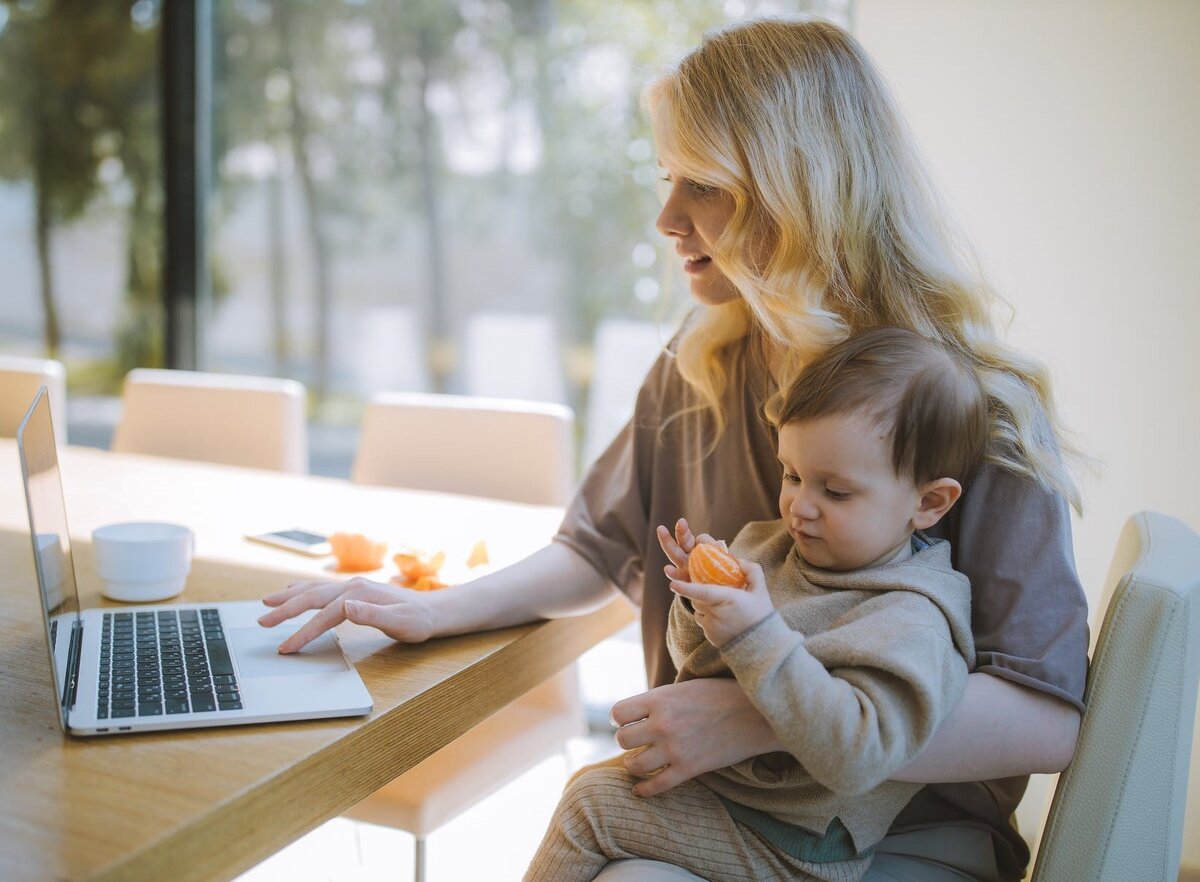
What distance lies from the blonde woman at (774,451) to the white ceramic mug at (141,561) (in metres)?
0.18

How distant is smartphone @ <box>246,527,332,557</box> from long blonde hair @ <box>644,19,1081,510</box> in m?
0.79

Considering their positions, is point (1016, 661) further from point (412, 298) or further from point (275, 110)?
point (275, 110)

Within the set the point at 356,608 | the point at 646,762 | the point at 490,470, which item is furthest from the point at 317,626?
the point at 490,470

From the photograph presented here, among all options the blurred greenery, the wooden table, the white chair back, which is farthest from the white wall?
the wooden table

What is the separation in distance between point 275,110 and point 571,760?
2358mm

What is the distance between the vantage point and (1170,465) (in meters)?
2.28

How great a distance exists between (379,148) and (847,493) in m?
2.77

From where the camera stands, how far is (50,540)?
1.10 metres

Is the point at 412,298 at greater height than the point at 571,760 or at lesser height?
greater

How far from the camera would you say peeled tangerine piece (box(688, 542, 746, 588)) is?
3.37ft

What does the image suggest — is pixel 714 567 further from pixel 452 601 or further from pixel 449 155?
pixel 449 155

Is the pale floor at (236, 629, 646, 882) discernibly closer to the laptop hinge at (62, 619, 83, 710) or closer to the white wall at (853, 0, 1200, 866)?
the laptop hinge at (62, 619, 83, 710)

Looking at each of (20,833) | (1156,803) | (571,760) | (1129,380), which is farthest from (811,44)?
(571,760)

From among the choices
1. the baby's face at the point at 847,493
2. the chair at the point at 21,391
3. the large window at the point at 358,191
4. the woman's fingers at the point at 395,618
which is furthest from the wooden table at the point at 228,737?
the large window at the point at 358,191
